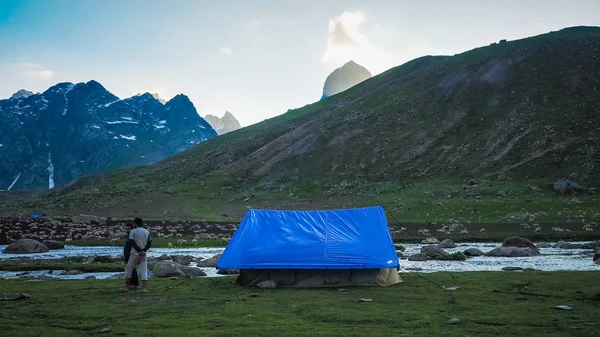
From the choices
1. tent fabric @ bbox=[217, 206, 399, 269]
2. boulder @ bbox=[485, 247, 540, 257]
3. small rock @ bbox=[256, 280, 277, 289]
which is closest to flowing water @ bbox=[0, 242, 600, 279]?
boulder @ bbox=[485, 247, 540, 257]

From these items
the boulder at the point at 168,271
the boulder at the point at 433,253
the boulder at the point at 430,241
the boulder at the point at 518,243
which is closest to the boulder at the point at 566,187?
the boulder at the point at 430,241

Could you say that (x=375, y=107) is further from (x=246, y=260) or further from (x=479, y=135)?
(x=246, y=260)

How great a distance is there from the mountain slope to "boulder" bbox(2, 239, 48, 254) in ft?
158

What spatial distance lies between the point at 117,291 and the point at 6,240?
134ft

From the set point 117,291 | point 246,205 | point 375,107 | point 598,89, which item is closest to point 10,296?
point 117,291

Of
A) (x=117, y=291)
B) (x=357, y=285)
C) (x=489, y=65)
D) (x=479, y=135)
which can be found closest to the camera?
(x=117, y=291)

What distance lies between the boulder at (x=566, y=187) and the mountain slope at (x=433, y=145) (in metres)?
5.60

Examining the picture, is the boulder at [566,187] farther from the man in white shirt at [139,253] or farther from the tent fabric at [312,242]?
the man in white shirt at [139,253]

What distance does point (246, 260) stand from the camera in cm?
2495

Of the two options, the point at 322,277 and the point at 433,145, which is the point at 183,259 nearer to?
the point at 322,277

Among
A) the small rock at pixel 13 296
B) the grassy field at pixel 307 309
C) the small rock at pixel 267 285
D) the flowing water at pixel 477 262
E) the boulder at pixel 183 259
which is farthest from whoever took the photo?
the boulder at pixel 183 259

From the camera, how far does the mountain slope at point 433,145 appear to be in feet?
318

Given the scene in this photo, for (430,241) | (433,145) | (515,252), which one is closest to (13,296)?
(515,252)

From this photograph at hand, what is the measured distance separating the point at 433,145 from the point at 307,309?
9927 cm
